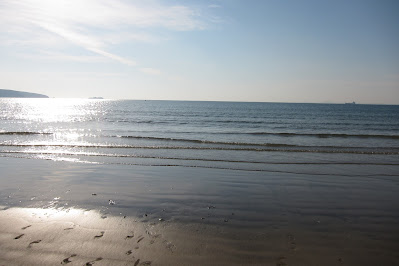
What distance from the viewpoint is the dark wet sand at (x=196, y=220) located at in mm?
4820

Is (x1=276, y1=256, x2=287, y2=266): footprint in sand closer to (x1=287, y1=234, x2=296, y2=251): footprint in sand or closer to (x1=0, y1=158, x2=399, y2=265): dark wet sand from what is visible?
(x1=0, y1=158, x2=399, y2=265): dark wet sand

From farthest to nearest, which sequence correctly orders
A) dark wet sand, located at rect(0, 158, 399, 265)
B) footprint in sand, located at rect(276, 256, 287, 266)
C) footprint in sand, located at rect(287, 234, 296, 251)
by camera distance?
footprint in sand, located at rect(287, 234, 296, 251) < dark wet sand, located at rect(0, 158, 399, 265) < footprint in sand, located at rect(276, 256, 287, 266)

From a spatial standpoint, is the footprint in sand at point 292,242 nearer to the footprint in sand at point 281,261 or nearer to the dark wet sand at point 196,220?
the dark wet sand at point 196,220

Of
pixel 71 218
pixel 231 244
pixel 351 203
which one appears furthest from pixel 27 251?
pixel 351 203

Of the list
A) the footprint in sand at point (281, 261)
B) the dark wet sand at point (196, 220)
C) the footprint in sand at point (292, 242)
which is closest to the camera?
the footprint in sand at point (281, 261)

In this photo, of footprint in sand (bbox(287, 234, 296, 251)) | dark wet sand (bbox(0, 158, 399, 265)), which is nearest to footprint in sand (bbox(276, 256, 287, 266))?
dark wet sand (bbox(0, 158, 399, 265))

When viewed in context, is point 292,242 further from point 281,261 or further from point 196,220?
point 196,220

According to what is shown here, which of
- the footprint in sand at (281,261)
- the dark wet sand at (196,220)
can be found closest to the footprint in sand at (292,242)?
the dark wet sand at (196,220)

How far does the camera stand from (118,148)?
18766mm

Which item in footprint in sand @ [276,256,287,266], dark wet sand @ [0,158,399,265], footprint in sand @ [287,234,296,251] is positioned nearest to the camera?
footprint in sand @ [276,256,287,266]

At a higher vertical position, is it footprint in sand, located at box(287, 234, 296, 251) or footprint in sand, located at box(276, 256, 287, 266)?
footprint in sand, located at box(287, 234, 296, 251)

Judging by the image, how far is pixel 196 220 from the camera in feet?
20.9

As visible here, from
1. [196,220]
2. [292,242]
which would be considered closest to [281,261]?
[292,242]

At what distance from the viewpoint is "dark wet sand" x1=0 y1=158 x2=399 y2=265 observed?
190 inches
